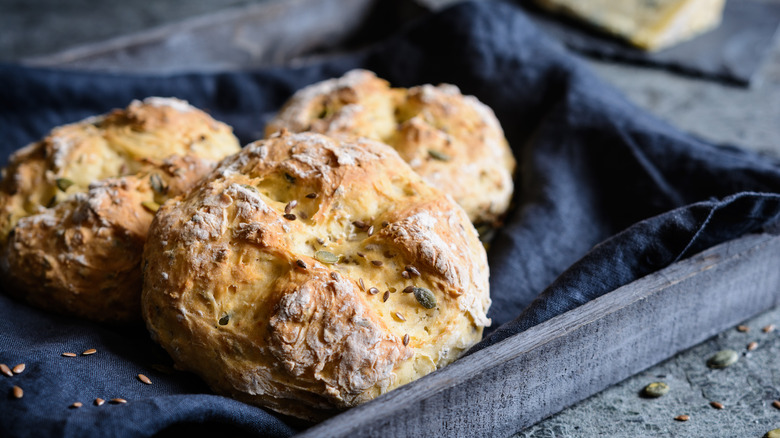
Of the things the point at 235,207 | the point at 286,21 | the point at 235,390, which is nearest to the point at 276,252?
the point at 235,207

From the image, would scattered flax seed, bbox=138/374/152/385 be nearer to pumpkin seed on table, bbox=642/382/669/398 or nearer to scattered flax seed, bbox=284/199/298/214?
scattered flax seed, bbox=284/199/298/214

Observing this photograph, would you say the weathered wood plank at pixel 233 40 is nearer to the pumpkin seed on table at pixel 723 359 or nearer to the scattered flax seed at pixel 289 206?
the scattered flax seed at pixel 289 206

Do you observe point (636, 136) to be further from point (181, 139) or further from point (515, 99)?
point (181, 139)

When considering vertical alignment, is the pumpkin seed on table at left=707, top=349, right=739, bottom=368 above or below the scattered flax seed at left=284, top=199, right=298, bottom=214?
below

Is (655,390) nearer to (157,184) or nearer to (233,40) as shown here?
(157,184)

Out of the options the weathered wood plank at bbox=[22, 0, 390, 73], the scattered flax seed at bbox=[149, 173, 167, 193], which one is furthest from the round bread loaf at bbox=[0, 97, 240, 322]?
A: the weathered wood plank at bbox=[22, 0, 390, 73]

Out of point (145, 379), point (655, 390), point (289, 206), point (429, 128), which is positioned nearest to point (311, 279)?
point (289, 206)

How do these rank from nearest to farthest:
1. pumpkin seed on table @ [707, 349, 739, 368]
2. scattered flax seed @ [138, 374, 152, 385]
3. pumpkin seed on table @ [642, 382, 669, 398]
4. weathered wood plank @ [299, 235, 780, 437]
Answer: weathered wood plank @ [299, 235, 780, 437] → scattered flax seed @ [138, 374, 152, 385] → pumpkin seed on table @ [642, 382, 669, 398] → pumpkin seed on table @ [707, 349, 739, 368]
